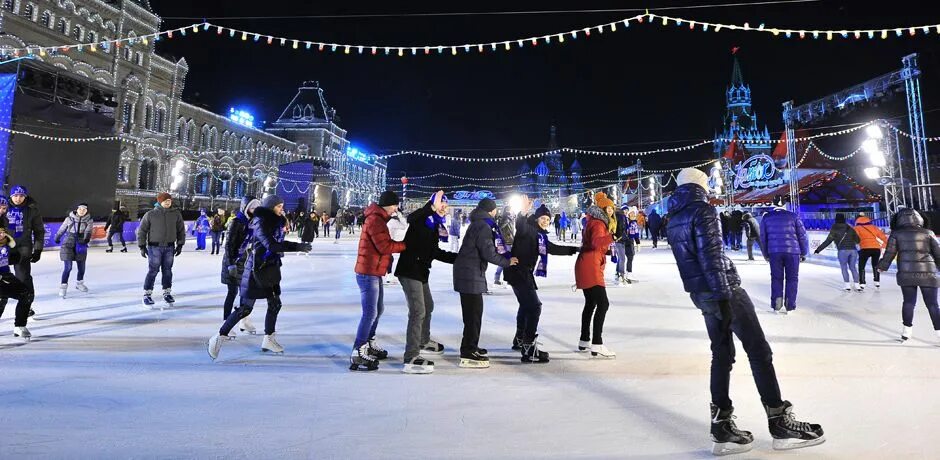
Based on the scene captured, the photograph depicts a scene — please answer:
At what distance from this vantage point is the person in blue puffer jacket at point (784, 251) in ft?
19.9

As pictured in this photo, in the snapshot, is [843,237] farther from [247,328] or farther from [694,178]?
[247,328]

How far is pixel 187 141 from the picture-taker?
34625 mm

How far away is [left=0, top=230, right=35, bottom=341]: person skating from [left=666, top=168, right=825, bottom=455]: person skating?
5.30m

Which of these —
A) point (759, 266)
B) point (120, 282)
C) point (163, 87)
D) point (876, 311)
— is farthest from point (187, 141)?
point (876, 311)

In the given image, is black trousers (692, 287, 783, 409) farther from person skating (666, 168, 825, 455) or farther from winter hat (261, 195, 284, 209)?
winter hat (261, 195, 284, 209)

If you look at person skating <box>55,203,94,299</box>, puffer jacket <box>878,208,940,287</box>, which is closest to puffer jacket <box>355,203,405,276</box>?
puffer jacket <box>878,208,940,287</box>

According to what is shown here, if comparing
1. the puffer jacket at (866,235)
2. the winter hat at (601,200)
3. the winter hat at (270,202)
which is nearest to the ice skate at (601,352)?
the winter hat at (601,200)

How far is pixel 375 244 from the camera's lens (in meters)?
3.73

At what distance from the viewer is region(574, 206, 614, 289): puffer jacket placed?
4.12m

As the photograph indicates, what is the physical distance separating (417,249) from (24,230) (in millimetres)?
4382

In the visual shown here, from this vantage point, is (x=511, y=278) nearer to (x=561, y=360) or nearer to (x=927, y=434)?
(x=561, y=360)

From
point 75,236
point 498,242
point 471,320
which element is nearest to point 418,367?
point 471,320

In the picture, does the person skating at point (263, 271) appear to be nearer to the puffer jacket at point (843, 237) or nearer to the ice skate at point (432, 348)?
the ice skate at point (432, 348)

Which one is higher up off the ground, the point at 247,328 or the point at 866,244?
the point at 866,244
